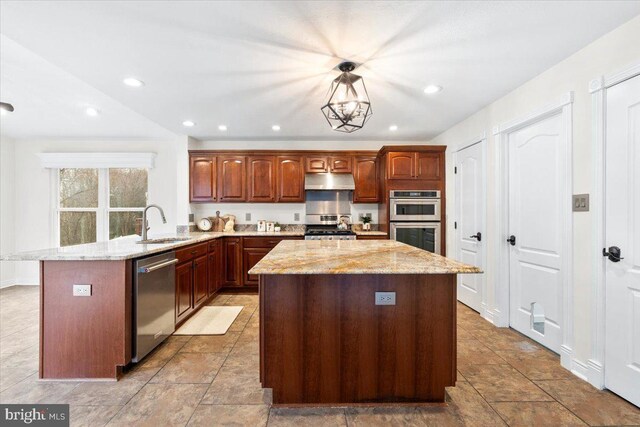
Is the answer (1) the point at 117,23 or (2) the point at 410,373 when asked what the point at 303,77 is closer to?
(1) the point at 117,23

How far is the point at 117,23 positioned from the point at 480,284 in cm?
417

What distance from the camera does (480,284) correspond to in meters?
3.46

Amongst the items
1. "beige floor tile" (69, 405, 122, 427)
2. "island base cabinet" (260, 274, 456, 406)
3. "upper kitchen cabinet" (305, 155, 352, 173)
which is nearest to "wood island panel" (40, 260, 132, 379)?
"beige floor tile" (69, 405, 122, 427)

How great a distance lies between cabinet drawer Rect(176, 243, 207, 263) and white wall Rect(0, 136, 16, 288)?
3678mm

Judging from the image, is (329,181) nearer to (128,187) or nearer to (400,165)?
(400,165)

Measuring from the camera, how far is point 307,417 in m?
1.73

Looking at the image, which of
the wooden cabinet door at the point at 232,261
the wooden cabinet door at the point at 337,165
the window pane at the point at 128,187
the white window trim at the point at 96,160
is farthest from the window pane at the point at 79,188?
the wooden cabinet door at the point at 337,165

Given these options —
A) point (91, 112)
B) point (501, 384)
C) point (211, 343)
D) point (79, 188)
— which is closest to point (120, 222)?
point (79, 188)

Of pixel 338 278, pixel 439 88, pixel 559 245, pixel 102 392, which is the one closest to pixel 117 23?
pixel 338 278

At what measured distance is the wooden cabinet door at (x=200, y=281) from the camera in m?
3.43

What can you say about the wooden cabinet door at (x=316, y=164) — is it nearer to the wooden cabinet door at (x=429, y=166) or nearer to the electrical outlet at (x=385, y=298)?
the wooden cabinet door at (x=429, y=166)

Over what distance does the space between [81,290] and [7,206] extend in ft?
14.0

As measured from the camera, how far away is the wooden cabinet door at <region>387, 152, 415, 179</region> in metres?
4.38

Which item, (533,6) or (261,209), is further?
(261,209)
